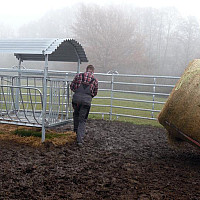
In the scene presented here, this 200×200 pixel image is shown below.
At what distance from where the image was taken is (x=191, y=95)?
16.4 ft

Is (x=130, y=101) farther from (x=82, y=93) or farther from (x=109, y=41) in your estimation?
(x=109, y=41)

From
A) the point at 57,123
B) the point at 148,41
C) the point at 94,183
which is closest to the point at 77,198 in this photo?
the point at 94,183

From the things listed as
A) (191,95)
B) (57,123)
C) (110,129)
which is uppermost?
(191,95)

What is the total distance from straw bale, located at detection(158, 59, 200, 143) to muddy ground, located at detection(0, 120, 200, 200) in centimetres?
65

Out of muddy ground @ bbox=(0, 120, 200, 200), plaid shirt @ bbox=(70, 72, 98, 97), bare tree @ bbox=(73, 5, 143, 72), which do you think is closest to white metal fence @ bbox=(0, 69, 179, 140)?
plaid shirt @ bbox=(70, 72, 98, 97)

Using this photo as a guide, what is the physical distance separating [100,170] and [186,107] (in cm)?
171

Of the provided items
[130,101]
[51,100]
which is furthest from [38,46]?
[130,101]

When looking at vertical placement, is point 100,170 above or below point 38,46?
below

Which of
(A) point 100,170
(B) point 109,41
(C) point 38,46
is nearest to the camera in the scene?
(A) point 100,170

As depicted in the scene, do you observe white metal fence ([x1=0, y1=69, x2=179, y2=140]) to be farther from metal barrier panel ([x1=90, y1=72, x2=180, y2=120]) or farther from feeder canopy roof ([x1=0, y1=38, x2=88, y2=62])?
feeder canopy roof ([x1=0, y1=38, x2=88, y2=62])

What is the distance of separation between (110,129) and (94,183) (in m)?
4.32

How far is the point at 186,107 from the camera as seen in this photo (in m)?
5.00

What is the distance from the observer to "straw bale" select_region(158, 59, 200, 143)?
491cm

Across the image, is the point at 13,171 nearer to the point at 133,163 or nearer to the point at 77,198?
the point at 77,198
